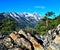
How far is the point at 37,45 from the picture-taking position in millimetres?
51469

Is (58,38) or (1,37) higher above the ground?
(1,37)

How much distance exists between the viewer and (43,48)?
49594 millimetres

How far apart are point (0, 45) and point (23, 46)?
584cm

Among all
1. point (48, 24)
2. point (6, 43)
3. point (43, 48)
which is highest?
point (48, 24)

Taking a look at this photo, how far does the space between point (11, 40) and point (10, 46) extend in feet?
9.23

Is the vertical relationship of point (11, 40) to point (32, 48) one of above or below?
above

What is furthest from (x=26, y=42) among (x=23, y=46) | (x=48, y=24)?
(x=48, y=24)

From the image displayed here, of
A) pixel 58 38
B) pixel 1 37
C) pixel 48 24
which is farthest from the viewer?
pixel 48 24

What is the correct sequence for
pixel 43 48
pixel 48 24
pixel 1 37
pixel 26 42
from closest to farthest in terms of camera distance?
pixel 43 48 < pixel 26 42 < pixel 1 37 < pixel 48 24

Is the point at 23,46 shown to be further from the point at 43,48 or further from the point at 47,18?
the point at 47,18

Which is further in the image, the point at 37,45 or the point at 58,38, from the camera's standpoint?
the point at 37,45

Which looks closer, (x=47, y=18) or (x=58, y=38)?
(x=58, y=38)

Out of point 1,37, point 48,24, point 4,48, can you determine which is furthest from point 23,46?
point 48,24

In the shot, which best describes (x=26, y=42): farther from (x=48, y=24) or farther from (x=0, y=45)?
(x=48, y=24)
